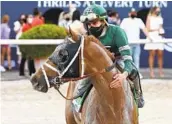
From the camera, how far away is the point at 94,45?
6062 millimetres

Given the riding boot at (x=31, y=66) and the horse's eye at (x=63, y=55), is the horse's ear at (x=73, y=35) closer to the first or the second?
the horse's eye at (x=63, y=55)

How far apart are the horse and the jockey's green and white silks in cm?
26

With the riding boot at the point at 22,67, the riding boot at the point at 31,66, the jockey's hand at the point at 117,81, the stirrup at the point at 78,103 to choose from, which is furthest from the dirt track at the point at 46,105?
the jockey's hand at the point at 117,81

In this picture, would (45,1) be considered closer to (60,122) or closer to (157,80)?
(157,80)

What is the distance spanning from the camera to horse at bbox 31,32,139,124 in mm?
5895

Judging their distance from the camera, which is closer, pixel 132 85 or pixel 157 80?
pixel 132 85

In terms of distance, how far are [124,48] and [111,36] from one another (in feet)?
0.66

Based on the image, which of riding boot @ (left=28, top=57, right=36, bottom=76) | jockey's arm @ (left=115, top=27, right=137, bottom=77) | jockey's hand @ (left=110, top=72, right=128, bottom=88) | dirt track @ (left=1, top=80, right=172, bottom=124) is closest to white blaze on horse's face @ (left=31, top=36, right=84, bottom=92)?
jockey's hand @ (left=110, top=72, right=128, bottom=88)

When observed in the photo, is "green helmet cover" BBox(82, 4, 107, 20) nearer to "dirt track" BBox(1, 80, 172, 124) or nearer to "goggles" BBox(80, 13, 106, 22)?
"goggles" BBox(80, 13, 106, 22)

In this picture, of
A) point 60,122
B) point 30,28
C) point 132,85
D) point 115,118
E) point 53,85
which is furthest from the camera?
point 30,28

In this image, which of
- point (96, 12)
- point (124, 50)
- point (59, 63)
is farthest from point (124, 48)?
point (59, 63)

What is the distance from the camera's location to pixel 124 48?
6660 millimetres

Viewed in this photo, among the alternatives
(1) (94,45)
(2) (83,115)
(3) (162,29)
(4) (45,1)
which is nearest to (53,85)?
(1) (94,45)

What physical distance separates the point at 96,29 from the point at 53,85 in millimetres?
904
